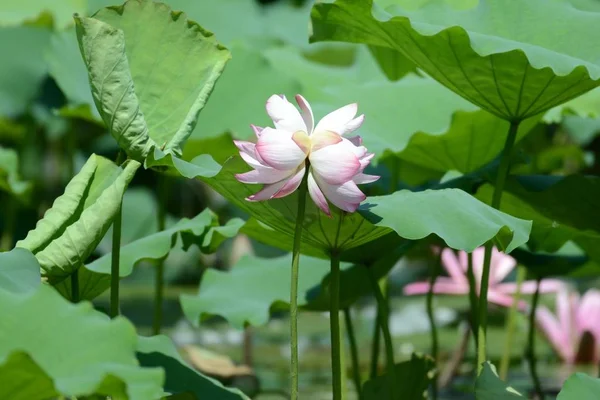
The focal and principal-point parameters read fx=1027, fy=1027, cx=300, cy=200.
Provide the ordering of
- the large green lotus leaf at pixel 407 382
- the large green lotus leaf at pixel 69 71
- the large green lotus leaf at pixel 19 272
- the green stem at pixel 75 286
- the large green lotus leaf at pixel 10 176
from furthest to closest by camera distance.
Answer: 1. the large green lotus leaf at pixel 69 71
2. the large green lotus leaf at pixel 10 176
3. the large green lotus leaf at pixel 407 382
4. the green stem at pixel 75 286
5. the large green lotus leaf at pixel 19 272

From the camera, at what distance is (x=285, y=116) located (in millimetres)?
831

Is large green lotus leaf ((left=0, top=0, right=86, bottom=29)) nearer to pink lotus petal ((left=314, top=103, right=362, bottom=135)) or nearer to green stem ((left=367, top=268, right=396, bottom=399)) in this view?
green stem ((left=367, top=268, right=396, bottom=399))

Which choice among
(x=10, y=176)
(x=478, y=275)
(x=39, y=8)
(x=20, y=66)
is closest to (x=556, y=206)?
(x=10, y=176)

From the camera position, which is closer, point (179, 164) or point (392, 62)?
point (179, 164)

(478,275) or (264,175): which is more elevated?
(264,175)

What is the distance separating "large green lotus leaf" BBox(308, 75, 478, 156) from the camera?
1.38 meters

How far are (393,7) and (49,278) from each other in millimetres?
441

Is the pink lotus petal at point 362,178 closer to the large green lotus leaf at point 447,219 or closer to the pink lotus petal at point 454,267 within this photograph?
the large green lotus leaf at point 447,219

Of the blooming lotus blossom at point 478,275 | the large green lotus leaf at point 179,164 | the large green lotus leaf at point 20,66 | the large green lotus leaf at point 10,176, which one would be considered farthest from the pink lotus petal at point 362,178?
the large green lotus leaf at point 20,66

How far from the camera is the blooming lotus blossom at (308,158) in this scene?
0.80 metres

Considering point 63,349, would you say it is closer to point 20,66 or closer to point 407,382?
point 407,382

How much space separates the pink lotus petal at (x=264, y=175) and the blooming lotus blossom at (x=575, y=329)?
1360 millimetres

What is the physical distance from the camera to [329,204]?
90 cm

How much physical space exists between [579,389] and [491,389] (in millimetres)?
99
